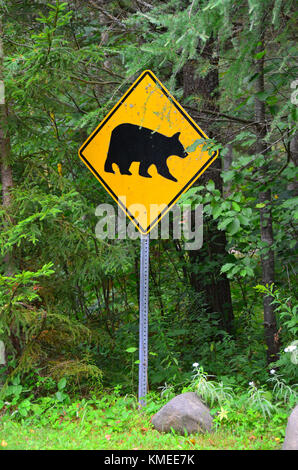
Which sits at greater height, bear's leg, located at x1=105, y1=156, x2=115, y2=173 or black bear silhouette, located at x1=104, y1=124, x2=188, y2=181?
black bear silhouette, located at x1=104, y1=124, x2=188, y2=181

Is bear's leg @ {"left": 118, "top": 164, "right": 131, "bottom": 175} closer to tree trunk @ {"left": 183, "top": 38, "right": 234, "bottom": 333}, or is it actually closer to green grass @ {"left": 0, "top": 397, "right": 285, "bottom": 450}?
tree trunk @ {"left": 183, "top": 38, "right": 234, "bottom": 333}

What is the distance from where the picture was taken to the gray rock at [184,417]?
4.56 meters

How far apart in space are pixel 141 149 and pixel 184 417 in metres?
2.84

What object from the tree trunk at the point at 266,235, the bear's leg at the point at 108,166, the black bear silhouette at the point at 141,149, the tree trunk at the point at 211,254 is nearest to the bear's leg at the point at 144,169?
the black bear silhouette at the point at 141,149

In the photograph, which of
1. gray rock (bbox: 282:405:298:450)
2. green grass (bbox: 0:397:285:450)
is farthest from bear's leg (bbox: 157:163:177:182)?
gray rock (bbox: 282:405:298:450)

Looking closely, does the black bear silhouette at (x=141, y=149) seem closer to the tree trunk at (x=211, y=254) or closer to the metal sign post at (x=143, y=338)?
the metal sign post at (x=143, y=338)

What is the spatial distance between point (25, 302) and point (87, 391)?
1.30 meters

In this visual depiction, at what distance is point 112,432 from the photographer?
4.77 m

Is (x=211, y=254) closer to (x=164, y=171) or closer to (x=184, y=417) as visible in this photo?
(x=164, y=171)

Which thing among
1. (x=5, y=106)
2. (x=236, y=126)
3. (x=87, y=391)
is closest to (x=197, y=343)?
(x=87, y=391)

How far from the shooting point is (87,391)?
597 centimetres
